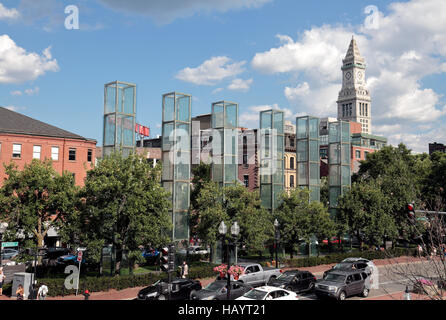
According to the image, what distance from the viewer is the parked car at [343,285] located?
965 inches

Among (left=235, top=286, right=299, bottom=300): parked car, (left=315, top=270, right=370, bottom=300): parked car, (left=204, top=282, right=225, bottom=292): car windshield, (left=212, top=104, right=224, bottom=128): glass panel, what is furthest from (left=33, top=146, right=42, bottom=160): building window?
(left=315, top=270, right=370, bottom=300): parked car

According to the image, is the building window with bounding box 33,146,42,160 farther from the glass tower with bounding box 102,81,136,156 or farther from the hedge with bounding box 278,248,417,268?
the hedge with bounding box 278,248,417,268

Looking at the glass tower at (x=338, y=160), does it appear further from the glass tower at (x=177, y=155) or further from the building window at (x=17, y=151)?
the building window at (x=17, y=151)

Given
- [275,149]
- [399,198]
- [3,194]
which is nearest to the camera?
[3,194]

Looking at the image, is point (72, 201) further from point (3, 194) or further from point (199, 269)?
point (199, 269)

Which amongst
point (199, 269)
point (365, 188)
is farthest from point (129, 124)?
point (365, 188)

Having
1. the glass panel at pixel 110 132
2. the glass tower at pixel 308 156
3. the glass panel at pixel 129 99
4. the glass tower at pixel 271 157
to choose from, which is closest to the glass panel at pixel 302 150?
the glass tower at pixel 308 156

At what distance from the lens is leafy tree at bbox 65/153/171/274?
2806 cm

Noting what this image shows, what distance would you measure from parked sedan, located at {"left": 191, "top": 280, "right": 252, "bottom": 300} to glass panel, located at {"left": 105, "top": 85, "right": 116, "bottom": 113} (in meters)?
19.8

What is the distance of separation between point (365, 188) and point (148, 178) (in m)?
26.7

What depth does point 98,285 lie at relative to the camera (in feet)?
88.7

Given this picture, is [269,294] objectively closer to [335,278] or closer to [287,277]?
[287,277]

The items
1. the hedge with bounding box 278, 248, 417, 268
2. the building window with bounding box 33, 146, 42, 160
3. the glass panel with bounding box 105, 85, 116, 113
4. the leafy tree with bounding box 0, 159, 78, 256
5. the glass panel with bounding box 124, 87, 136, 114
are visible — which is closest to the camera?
the leafy tree with bounding box 0, 159, 78, 256

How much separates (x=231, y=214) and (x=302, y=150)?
686 inches
